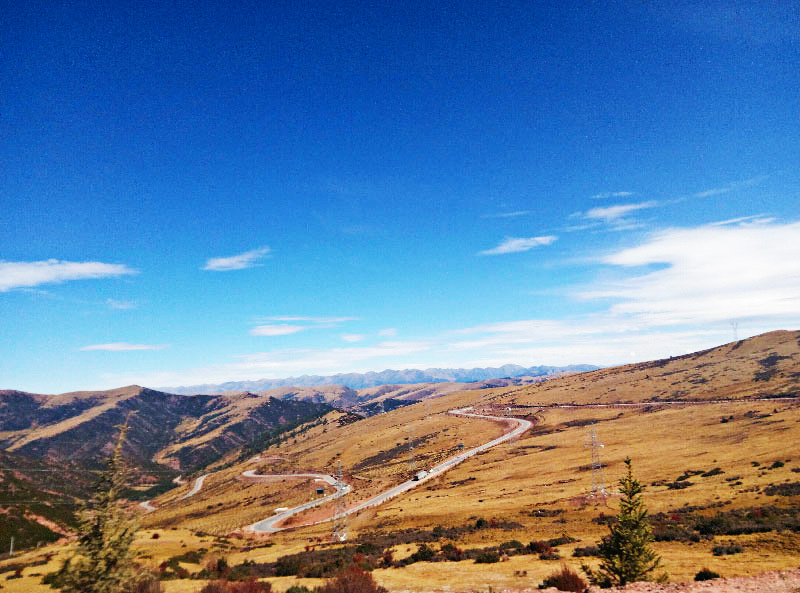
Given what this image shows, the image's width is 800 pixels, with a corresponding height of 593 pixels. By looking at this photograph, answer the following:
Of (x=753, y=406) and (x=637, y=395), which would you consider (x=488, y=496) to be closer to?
(x=753, y=406)

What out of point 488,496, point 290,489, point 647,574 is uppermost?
point 647,574

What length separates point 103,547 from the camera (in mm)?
15188

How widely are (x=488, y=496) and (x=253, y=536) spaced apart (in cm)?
4184

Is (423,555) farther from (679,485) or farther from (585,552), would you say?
(679,485)

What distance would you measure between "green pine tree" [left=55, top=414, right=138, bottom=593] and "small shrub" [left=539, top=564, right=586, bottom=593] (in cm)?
1949

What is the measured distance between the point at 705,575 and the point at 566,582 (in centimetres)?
704

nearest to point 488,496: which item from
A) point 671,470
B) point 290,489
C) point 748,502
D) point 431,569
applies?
point 671,470

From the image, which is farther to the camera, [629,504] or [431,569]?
[431,569]

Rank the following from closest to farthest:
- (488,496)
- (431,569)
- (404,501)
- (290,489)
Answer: (431,569)
(488,496)
(404,501)
(290,489)

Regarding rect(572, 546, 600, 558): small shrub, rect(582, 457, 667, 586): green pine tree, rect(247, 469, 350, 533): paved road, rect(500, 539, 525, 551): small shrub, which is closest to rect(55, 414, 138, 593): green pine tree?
rect(582, 457, 667, 586): green pine tree

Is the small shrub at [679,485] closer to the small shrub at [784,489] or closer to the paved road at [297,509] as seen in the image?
the small shrub at [784,489]

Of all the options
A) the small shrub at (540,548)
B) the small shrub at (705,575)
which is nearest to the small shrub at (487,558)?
the small shrub at (540,548)

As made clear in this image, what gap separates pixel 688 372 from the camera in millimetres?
192500

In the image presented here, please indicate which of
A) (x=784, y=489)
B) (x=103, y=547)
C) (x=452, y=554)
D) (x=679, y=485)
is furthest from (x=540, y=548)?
(x=679, y=485)
